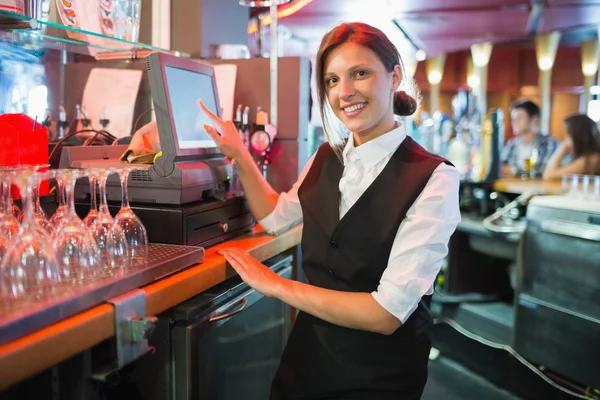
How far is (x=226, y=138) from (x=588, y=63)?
29.0 feet

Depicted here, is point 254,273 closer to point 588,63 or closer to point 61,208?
point 61,208

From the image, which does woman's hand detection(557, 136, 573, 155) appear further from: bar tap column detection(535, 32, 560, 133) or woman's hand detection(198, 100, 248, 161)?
bar tap column detection(535, 32, 560, 133)

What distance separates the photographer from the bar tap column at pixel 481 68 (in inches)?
376

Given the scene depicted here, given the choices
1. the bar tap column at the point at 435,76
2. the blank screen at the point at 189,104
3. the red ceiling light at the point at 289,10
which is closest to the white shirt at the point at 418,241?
the blank screen at the point at 189,104

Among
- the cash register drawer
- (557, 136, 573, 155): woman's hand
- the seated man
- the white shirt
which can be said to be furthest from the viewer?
the seated man

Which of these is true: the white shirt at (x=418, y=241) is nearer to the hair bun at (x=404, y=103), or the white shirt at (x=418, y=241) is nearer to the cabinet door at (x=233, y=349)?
the hair bun at (x=404, y=103)

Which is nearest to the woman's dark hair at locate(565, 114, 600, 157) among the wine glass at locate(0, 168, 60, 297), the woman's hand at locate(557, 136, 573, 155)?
the woman's hand at locate(557, 136, 573, 155)

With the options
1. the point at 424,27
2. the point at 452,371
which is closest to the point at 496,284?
the point at 452,371

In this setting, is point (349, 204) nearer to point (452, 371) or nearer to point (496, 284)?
point (452, 371)

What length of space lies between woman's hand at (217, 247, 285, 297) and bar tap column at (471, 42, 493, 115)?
28.6 feet

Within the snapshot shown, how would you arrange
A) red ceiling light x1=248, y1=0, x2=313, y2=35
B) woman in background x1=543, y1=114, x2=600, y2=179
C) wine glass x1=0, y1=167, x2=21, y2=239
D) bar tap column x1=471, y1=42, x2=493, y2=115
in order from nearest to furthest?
wine glass x1=0, y1=167, x2=21, y2=239
woman in background x1=543, y1=114, x2=600, y2=179
red ceiling light x1=248, y1=0, x2=313, y2=35
bar tap column x1=471, y1=42, x2=493, y2=115

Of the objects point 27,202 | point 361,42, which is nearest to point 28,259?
point 27,202

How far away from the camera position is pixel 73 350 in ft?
3.45

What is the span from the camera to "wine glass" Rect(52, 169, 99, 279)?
1236mm
